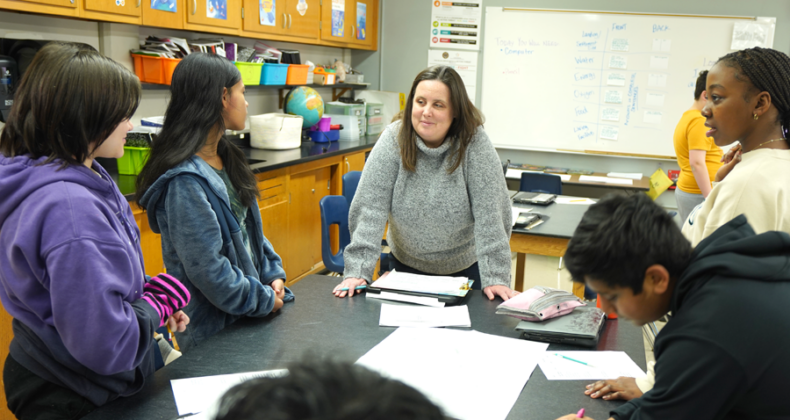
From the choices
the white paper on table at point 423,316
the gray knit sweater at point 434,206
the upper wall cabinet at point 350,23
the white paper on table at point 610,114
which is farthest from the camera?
the white paper on table at point 610,114

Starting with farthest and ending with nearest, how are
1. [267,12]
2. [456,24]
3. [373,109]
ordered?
[456,24]
[373,109]
[267,12]

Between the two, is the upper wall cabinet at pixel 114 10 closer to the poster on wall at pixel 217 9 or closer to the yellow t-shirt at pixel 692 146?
the poster on wall at pixel 217 9

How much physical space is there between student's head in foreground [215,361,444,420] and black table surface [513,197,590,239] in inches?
90.4

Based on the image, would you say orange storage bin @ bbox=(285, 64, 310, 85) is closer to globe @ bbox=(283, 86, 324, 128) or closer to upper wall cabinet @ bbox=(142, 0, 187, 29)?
globe @ bbox=(283, 86, 324, 128)

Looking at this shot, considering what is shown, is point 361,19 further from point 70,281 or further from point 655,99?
point 70,281

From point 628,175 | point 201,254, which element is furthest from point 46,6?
point 628,175

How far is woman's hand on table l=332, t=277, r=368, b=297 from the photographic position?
68.9 inches

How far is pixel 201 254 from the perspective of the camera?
1438 millimetres

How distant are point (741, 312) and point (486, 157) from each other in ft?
3.81

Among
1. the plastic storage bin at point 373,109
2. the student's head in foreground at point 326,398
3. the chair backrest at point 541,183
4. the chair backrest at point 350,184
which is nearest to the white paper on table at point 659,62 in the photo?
the chair backrest at point 541,183

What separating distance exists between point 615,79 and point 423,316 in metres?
4.06

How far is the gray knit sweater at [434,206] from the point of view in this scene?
1.90 metres

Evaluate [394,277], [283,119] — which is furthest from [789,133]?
[283,119]

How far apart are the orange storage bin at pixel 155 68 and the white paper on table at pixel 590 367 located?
2.47 metres
